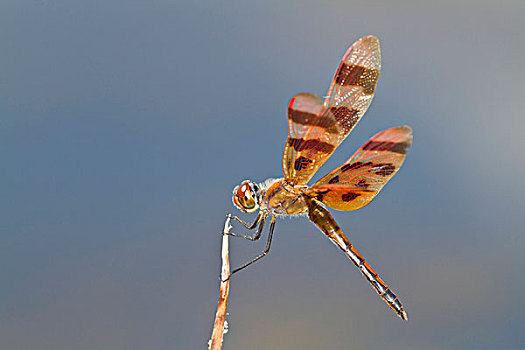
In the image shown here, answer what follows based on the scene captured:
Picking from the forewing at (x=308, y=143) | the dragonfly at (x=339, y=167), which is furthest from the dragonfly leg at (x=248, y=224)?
the forewing at (x=308, y=143)

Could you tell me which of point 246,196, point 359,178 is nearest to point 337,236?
point 359,178

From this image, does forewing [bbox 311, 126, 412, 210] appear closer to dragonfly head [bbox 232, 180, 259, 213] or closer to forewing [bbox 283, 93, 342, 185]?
forewing [bbox 283, 93, 342, 185]

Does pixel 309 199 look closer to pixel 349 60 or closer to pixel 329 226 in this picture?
pixel 329 226

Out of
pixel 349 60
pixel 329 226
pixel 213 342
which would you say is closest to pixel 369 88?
pixel 349 60

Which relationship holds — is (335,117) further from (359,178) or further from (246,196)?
(246,196)

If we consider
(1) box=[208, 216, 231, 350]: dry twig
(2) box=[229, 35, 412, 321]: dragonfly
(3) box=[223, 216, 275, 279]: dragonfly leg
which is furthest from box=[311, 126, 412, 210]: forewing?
(1) box=[208, 216, 231, 350]: dry twig

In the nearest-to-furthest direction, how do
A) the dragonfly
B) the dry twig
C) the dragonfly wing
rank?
the dry twig
the dragonfly
the dragonfly wing

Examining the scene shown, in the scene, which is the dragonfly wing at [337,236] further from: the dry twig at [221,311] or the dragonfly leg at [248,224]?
the dry twig at [221,311]
